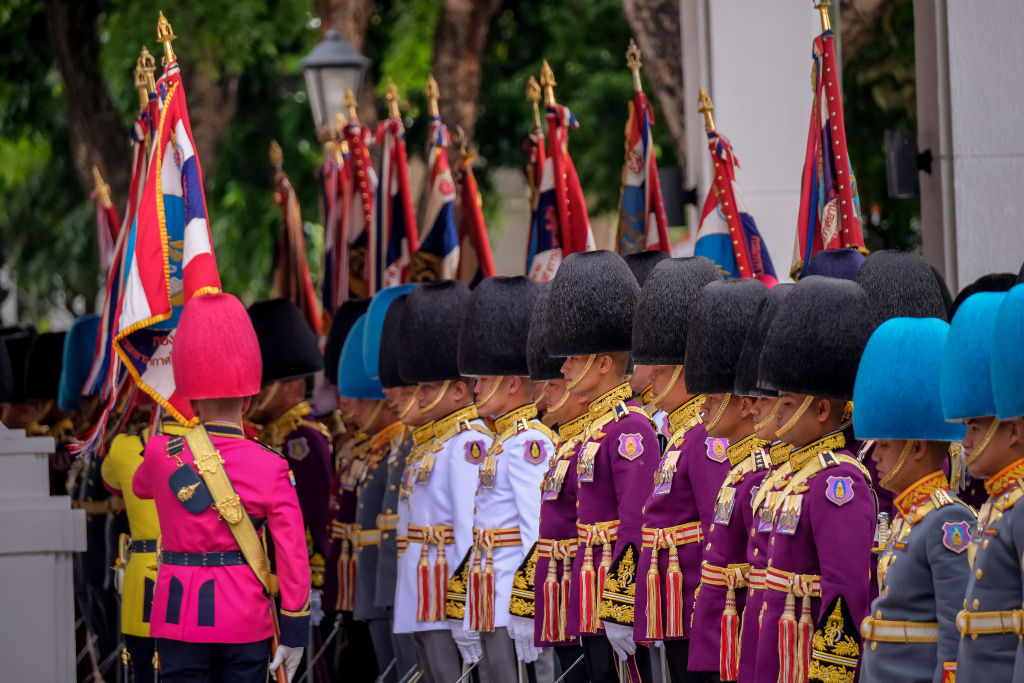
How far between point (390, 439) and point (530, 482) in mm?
2257

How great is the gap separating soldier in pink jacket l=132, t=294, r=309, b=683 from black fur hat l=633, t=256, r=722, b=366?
1754 millimetres

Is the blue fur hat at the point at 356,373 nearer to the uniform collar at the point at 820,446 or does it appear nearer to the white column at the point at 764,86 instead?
the white column at the point at 764,86

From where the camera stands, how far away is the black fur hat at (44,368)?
12539 millimetres

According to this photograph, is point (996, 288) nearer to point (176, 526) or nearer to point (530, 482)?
point (530, 482)

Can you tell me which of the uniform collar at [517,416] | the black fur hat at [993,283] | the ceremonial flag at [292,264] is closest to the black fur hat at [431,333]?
the uniform collar at [517,416]

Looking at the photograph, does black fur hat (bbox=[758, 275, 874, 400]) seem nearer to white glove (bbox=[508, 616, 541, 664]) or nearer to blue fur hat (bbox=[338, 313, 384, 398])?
→ white glove (bbox=[508, 616, 541, 664])

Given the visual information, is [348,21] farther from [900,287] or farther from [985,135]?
[900,287]

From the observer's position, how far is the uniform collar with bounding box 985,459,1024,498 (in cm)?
413

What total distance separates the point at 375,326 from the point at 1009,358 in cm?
601

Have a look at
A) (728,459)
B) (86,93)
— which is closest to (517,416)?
(728,459)

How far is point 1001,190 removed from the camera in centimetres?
1003

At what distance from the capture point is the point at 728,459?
19.3ft

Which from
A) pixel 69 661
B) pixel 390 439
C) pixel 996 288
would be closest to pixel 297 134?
pixel 390 439

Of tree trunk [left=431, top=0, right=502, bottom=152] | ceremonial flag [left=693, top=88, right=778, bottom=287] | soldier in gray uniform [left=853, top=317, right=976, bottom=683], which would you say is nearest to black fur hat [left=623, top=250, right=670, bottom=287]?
ceremonial flag [left=693, top=88, right=778, bottom=287]
